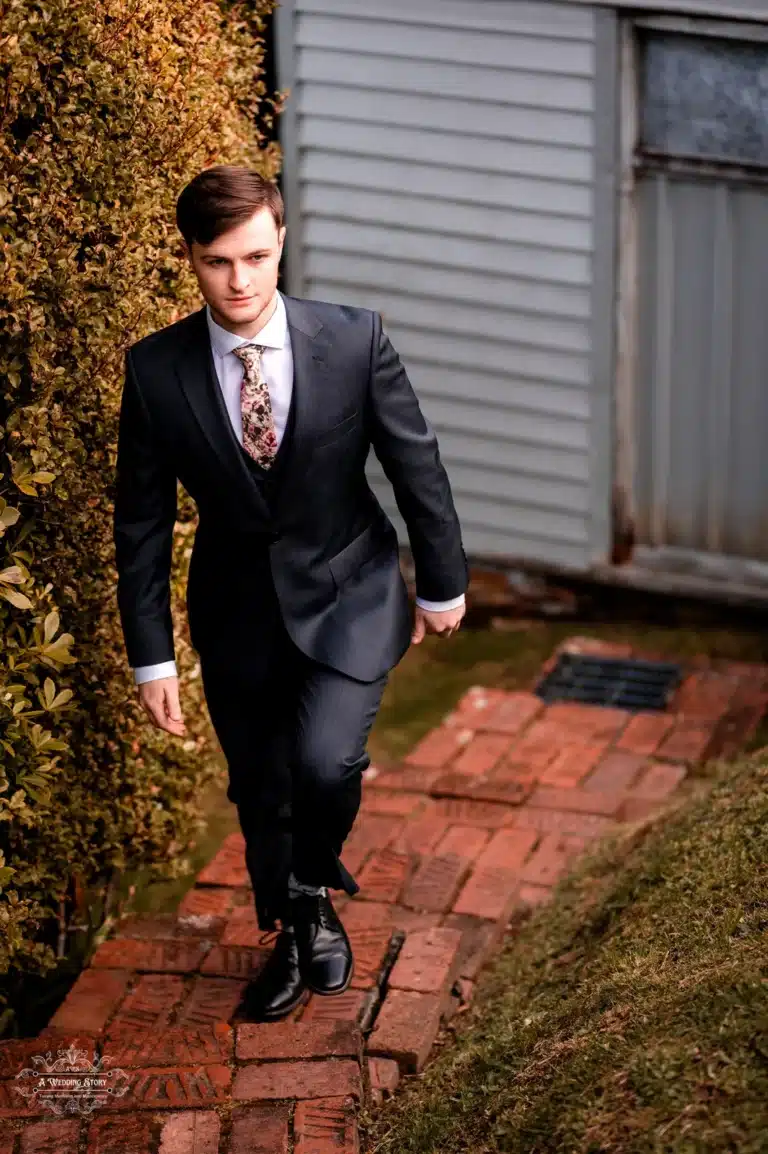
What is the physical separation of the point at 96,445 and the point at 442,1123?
191 centimetres

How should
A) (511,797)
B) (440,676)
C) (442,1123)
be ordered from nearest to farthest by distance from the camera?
(442,1123) → (511,797) → (440,676)

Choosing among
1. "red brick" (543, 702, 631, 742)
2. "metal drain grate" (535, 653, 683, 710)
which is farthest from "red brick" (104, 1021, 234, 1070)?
"metal drain grate" (535, 653, 683, 710)

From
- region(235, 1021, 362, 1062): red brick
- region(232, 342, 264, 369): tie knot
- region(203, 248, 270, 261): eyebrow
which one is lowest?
region(235, 1021, 362, 1062): red brick

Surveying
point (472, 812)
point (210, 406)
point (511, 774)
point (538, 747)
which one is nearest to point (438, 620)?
point (210, 406)

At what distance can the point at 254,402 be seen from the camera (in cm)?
393

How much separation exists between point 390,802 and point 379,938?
104 cm

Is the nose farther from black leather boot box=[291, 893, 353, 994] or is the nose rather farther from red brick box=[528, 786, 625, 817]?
red brick box=[528, 786, 625, 817]

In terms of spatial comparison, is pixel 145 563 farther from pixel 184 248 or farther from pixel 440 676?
pixel 440 676

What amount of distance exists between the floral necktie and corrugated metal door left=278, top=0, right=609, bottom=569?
339 centimetres

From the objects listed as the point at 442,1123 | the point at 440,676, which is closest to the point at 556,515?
the point at 440,676

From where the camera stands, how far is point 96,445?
4.35 m

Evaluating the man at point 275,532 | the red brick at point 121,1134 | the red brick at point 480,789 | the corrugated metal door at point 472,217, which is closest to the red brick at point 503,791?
the red brick at point 480,789

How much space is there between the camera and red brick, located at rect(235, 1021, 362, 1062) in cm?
415

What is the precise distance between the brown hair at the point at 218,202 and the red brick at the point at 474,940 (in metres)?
2.20
